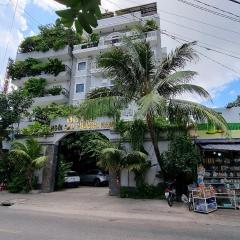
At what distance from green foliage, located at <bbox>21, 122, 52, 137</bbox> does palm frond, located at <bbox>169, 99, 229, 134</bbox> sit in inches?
349

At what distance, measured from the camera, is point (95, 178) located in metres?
25.8

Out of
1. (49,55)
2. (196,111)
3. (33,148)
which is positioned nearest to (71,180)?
(33,148)

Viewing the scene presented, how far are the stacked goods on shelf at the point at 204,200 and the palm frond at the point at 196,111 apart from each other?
2636 mm

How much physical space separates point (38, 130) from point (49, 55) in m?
20.3

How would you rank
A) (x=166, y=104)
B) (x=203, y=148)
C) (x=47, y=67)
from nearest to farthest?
(x=166, y=104), (x=203, y=148), (x=47, y=67)

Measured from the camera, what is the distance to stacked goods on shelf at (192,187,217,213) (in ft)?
40.9

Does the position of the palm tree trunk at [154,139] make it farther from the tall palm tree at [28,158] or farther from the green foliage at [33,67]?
the green foliage at [33,67]

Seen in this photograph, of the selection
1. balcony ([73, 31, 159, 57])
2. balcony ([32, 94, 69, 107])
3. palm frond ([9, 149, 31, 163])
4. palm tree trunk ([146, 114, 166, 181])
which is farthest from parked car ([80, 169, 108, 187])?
balcony ([73, 31, 159, 57])

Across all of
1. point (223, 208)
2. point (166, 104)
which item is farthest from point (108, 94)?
point (223, 208)

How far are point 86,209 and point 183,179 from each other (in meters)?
4.82

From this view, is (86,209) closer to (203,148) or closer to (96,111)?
(96,111)

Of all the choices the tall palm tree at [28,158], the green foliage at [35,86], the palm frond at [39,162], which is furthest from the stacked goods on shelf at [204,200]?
the green foliage at [35,86]

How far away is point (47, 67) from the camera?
3694cm

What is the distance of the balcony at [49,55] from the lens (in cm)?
3744
